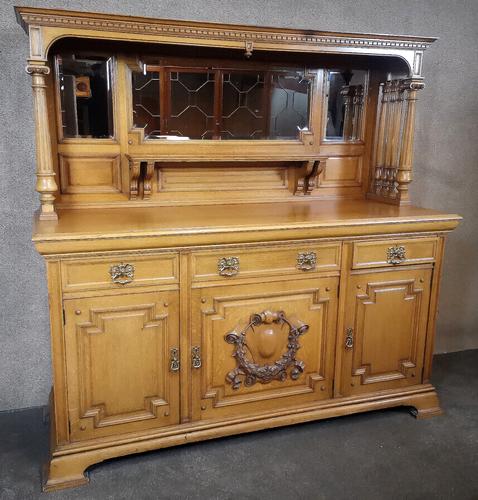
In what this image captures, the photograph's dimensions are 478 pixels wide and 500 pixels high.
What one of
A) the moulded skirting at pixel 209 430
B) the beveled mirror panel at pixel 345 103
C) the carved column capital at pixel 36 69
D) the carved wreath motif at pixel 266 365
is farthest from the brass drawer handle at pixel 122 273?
the beveled mirror panel at pixel 345 103

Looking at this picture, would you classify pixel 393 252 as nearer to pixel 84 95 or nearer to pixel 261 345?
pixel 261 345

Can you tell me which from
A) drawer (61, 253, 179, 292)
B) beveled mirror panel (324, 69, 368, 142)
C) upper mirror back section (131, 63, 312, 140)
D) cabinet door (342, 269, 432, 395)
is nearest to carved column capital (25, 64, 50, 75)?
upper mirror back section (131, 63, 312, 140)

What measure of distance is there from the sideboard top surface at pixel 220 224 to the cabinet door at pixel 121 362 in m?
0.24

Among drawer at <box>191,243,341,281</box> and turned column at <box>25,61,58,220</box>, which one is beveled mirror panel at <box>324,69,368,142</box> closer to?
drawer at <box>191,243,341,281</box>

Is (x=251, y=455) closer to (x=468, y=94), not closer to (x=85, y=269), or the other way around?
(x=85, y=269)

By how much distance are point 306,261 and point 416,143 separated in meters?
1.27

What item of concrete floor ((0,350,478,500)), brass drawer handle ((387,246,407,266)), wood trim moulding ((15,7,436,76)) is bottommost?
concrete floor ((0,350,478,500))

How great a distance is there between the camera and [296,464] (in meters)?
2.27

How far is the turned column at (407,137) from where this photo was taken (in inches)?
102

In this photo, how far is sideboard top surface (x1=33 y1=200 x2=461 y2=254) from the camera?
1.97m

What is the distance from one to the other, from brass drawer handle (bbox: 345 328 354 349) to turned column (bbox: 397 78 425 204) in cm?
72

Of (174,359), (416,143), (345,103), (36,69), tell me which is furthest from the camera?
(416,143)

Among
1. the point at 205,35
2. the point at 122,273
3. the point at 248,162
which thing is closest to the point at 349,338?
the point at 248,162

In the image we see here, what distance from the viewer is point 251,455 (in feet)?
7.66
